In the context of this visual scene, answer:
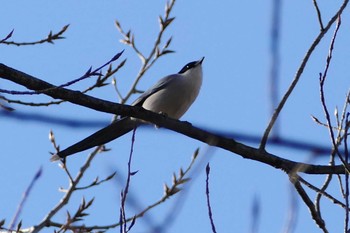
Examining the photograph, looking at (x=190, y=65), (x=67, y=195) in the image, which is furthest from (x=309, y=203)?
(x=190, y=65)

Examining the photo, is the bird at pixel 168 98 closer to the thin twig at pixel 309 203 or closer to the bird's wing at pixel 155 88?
the bird's wing at pixel 155 88

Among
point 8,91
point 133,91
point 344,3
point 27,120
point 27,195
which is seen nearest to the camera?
point 27,120

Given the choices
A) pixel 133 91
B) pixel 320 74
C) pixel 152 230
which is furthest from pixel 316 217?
pixel 133 91

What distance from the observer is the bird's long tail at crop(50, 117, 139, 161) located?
491cm

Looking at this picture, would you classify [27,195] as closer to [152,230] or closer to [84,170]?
[152,230]

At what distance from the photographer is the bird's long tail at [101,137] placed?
16.1 feet

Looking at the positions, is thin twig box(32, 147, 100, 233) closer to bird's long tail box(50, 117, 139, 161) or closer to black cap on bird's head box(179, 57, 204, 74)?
bird's long tail box(50, 117, 139, 161)

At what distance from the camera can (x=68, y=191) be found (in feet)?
16.5

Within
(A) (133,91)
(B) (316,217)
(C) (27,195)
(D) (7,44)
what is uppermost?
(A) (133,91)

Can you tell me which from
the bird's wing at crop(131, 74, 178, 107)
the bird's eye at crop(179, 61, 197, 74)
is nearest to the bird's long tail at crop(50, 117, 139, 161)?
the bird's wing at crop(131, 74, 178, 107)

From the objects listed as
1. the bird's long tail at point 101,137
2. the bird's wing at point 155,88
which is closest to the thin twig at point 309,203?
the bird's long tail at point 101,137

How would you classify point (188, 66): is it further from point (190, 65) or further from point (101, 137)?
point (101, 137)

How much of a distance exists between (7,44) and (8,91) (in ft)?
3.45

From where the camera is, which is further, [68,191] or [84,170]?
[84,170]
